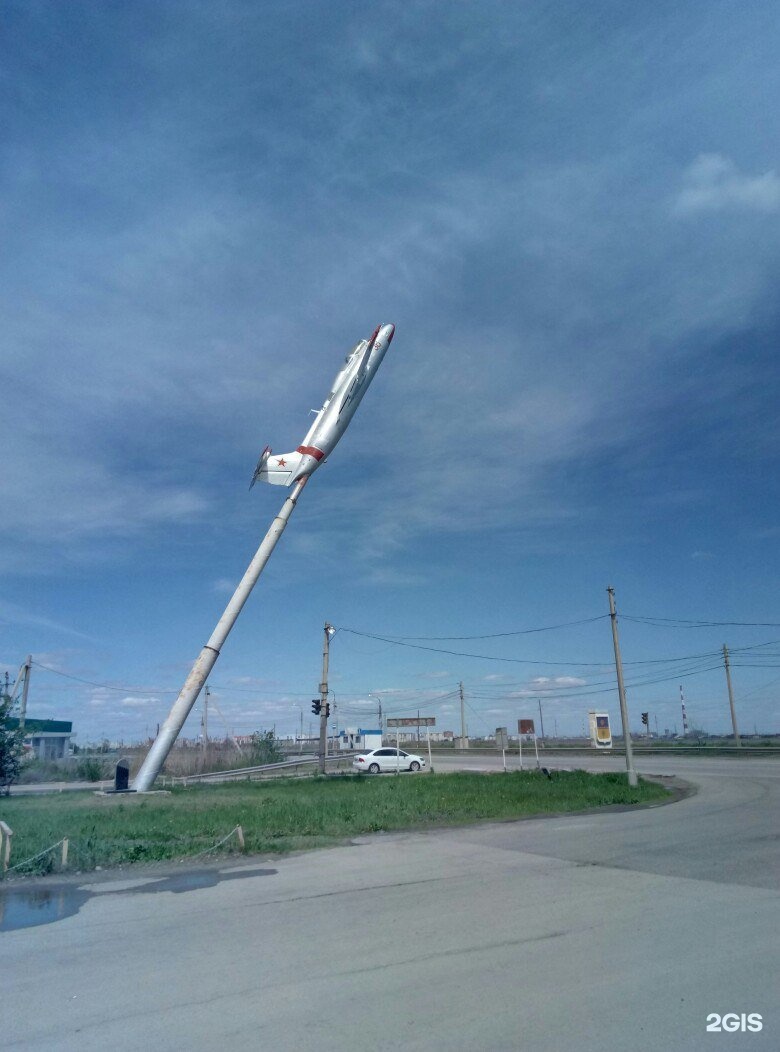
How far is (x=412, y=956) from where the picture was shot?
6734mm

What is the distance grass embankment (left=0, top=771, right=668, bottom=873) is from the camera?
13.7m

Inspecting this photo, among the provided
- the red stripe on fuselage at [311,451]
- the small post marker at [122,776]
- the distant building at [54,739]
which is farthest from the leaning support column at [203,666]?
the distant building at [54,739]

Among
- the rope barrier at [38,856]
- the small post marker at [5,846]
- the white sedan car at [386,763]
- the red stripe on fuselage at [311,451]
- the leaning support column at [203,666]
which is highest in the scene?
the red stripe on fuselage at [311,451]

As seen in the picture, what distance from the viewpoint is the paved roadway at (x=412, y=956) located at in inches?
200

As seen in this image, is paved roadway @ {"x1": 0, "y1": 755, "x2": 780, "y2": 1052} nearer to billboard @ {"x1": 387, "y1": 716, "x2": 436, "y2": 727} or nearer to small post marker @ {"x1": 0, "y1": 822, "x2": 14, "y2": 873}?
small post marker @ {"x1": 0, "y1": 822, "x2": 14, "y2": 873}

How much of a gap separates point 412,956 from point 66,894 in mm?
5921

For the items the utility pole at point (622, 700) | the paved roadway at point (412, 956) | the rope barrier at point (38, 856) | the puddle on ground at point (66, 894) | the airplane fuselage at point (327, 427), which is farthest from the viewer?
the airplane fuselage at point (327, 427)

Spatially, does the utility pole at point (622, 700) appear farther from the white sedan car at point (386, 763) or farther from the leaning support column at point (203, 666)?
the white sedan car at point (386, 763)

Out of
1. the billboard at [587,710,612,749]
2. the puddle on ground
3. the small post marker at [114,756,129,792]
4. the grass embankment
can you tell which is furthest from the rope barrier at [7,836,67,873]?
the billboard at [587,710,612,749]

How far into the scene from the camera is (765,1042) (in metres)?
4.70

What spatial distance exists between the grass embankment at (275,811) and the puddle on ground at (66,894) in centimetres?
136

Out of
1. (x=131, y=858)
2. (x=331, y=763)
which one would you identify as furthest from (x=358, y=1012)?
(x=331, y=763)

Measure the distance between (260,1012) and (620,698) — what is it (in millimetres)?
22144

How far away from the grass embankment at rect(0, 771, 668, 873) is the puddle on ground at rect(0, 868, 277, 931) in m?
1.36
